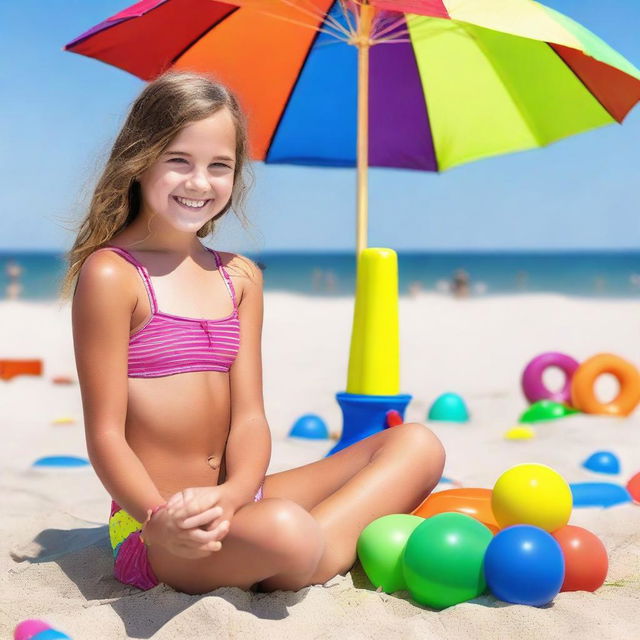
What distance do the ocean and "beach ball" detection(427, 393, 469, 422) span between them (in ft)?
64.1

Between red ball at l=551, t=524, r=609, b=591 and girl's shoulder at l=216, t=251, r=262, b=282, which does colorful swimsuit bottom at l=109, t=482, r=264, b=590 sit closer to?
girl's shoulder at l=216, t=251, r=262, b=282

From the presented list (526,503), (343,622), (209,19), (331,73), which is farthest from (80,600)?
(331,73)

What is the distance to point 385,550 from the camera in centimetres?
242

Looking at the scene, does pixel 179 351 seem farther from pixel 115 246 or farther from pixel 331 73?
pixel 331 73

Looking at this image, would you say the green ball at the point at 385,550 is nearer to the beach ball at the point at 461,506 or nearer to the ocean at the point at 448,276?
the beach ball at the point at 461,506

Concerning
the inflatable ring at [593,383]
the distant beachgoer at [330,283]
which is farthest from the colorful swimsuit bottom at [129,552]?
the distant beachgoer at [330,283]

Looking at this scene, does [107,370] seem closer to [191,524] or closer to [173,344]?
[173,344]

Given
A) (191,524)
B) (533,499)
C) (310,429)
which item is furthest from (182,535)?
(310,429)

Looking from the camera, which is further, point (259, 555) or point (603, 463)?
point (603, 463)

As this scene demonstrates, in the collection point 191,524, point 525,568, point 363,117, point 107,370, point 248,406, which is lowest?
point 525,568

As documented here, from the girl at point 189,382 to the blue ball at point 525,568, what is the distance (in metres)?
0.41

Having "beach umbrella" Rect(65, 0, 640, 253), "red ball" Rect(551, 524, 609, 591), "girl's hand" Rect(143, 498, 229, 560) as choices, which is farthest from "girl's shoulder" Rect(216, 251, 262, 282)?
"beach umbrella" Rect(65, 0, 640, 253)

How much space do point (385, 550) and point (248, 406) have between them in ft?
1.70

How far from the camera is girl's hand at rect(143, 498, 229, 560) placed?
81.9 inches
